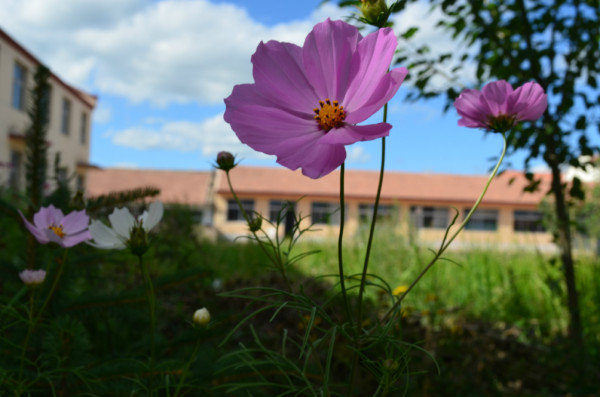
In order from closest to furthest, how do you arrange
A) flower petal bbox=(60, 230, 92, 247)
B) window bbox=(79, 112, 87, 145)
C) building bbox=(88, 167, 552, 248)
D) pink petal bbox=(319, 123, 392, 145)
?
pink petal bbox=(319, 123, 392, 145) → flower petal bbox=(60, 230, 92, 247) → window bbox=(79, 112, 87, 145) → building bbox=(88, 167, 552, 248)

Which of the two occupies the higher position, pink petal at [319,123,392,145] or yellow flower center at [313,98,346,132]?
yellow flower center at [313,98,346,132]

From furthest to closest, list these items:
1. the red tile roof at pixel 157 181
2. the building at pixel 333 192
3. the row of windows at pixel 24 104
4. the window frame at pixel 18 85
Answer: the red tile roof at pixel 157 181, the building at pixel 333 192, the row of windows at pixel 24 104, the window frame at pixel 18 85

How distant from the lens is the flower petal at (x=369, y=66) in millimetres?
604

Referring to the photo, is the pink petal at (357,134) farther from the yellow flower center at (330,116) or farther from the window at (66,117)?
the window at (66,117)

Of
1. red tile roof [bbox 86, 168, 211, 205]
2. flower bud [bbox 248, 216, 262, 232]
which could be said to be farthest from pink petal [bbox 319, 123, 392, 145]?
red tile roof [bbox 86, 168, 211, 205]

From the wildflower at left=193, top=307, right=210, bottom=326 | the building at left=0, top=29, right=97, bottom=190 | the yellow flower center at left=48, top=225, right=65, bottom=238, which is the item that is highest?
the building at left=0, top=29, right=97, bottom=190

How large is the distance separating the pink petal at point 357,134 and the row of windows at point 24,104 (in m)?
15.9

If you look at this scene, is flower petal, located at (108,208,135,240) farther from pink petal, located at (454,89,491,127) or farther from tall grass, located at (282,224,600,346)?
tall grass, located at (282,224,600,346)

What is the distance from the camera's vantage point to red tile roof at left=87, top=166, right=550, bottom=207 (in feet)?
78.9

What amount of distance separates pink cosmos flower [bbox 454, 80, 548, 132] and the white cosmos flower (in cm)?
51

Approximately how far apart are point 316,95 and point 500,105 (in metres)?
Result: 0.35

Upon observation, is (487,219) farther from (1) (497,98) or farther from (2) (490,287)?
(1) (497,98)

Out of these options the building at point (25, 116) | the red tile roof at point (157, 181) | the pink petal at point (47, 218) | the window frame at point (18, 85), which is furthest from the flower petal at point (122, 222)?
the red tile roof at point (157, 181)

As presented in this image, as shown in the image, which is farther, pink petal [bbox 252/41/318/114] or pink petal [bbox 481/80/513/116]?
pink petal [bbox 481/80/513/116]
